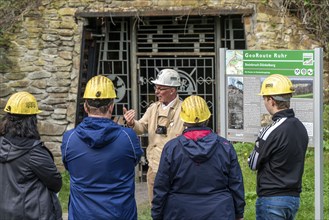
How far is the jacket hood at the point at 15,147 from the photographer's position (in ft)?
16.7

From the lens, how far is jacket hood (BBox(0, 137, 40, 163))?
5094 mm

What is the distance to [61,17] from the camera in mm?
11062

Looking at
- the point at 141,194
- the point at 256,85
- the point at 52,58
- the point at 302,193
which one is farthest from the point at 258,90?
the point at 52,58

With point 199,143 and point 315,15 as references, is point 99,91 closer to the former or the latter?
point 199,143

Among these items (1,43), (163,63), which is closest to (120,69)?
(163,63)

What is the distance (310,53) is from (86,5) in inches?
210

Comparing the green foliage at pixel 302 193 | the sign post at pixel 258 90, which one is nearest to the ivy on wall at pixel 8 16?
the green foliage at pixel 302 193

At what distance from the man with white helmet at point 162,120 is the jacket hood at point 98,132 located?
5.09 ft

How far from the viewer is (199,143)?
195 inches

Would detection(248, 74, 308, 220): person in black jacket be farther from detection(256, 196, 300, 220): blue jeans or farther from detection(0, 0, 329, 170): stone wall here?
detection(0, 0, 329, 170): stone wall

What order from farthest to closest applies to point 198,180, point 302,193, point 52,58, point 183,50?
point 183,50 < point 52,58 < point 302,193 < point 198,180

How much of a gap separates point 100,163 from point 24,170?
58 cm

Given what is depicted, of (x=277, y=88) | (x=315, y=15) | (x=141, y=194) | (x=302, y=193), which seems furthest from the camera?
(x=315, y=15)

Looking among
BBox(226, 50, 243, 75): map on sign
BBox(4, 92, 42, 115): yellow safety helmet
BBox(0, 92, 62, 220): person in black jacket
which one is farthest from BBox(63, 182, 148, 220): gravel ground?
BBox(4, 92, 42, 115): yellow safety helmet
